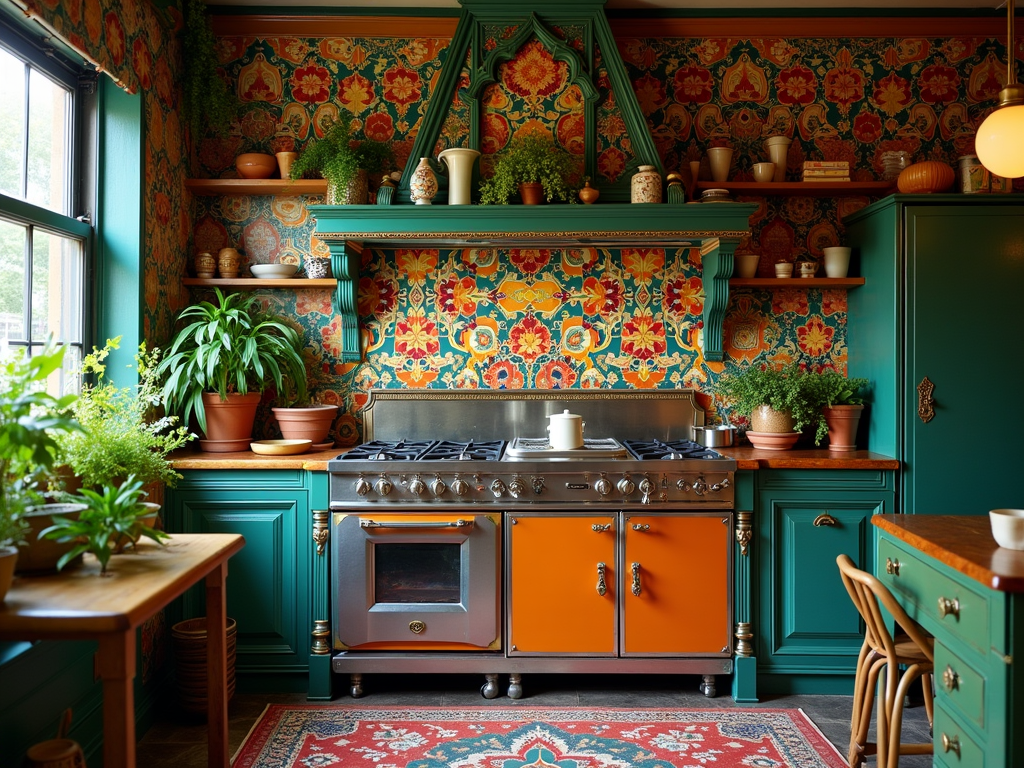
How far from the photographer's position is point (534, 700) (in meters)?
3.10

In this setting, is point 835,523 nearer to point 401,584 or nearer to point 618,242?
point 618,242

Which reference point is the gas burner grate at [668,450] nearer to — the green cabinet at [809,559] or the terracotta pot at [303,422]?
the green cabinet at [809,559]

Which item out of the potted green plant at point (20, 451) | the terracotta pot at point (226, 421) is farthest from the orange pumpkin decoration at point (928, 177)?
the potted green plant at point (20, 451)

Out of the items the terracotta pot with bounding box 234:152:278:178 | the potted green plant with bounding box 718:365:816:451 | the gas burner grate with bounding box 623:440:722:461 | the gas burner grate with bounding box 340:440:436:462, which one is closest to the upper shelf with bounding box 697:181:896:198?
the potted green plant with bounding box 718:365:816:451

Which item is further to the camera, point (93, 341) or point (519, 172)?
point (519, 172)

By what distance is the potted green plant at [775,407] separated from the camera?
3385mm

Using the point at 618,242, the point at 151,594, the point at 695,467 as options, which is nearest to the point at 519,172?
the point at 618,242

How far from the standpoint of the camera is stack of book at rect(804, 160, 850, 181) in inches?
142

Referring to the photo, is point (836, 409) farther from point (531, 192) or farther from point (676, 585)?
point (531, 192)

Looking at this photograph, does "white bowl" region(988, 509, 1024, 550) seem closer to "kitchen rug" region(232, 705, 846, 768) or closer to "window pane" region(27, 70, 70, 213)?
"kitchen rug" region(232, 705, 846, 768)

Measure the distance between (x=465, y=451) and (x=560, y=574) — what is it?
0.67 meters

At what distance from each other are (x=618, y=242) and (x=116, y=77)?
2.22m

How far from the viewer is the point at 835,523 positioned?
317cm

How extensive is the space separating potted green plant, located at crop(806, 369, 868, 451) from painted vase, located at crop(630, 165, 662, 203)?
1098mm
